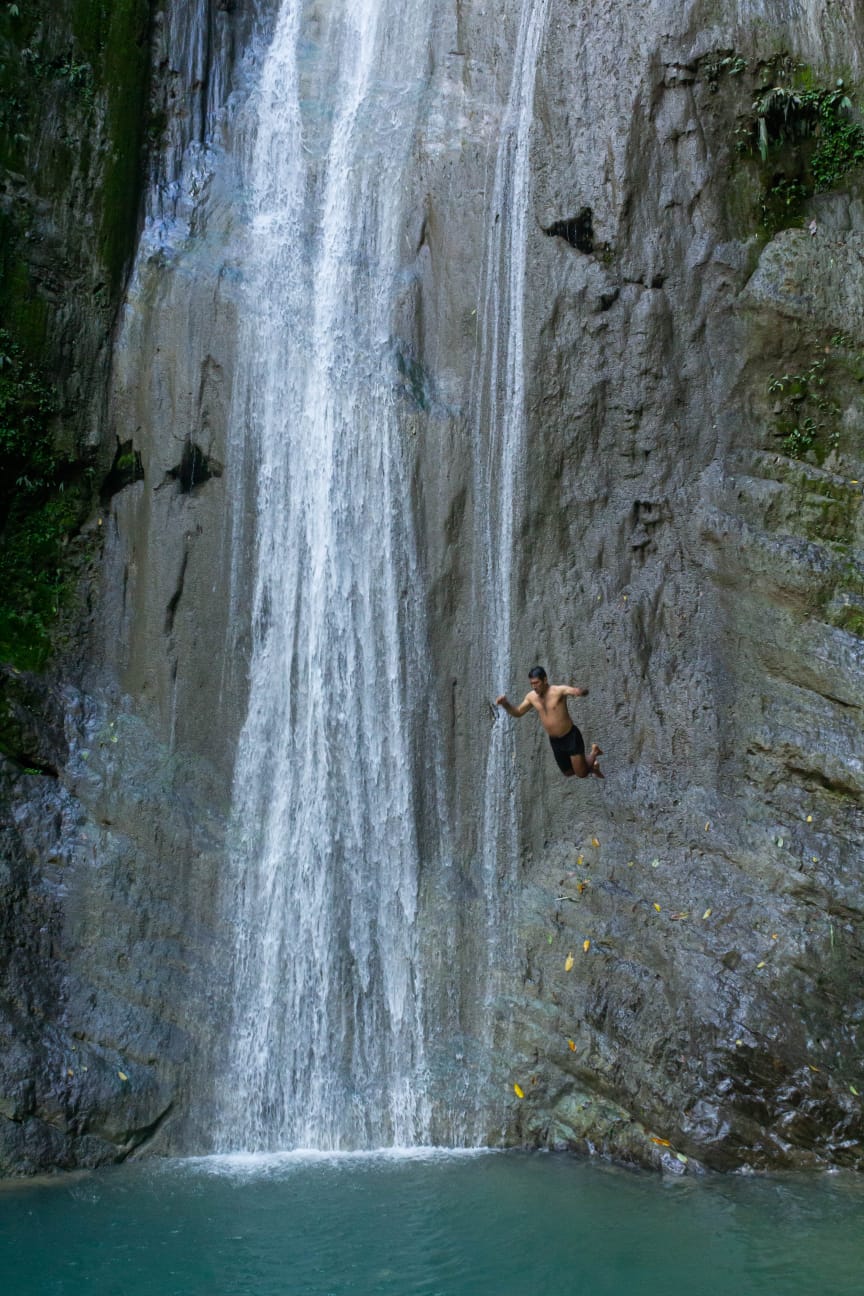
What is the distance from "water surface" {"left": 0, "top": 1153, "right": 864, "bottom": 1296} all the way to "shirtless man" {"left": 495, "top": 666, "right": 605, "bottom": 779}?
315 centimetres

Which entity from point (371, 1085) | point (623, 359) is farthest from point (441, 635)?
point (371, 1085)

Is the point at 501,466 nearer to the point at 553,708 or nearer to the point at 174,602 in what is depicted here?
the point at 553,708

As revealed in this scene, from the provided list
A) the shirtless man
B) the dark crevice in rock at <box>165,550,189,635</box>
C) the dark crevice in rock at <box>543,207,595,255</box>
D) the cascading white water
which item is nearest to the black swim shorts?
the shirtless man

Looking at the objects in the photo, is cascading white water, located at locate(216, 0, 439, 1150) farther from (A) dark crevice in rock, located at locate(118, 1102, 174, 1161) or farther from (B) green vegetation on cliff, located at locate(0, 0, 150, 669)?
(B) green vegetation on cliff, located at locate(0, 0, 150, 669)

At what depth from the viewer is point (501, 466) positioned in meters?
11.6

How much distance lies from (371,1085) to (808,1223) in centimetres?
396

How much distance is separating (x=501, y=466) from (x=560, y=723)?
313cm

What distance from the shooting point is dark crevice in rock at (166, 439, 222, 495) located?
39.4ft

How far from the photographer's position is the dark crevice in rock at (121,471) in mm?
12242

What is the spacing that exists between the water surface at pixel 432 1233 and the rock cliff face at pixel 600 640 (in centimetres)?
77

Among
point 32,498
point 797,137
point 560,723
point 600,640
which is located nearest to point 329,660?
point 600,640

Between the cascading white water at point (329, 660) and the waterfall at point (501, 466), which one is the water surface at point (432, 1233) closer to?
the cascading white water at point (329, 660)

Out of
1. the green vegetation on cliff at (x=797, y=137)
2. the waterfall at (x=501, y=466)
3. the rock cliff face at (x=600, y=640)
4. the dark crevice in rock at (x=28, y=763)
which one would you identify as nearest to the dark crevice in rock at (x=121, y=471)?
the rock cliff face at (x=600, y=640)

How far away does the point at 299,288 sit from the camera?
12.7 m
